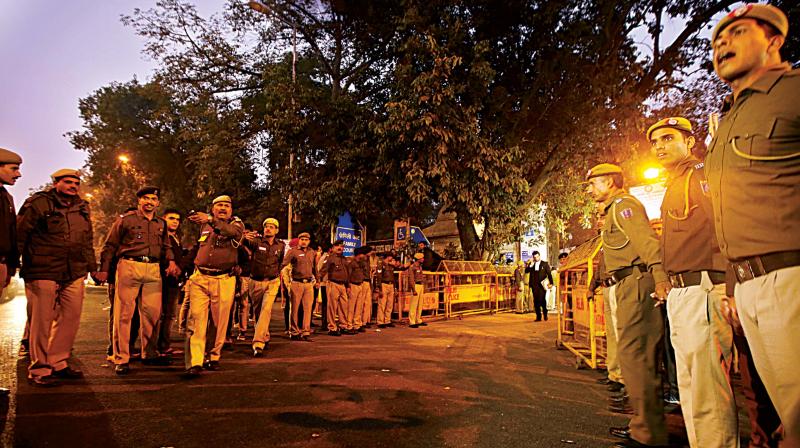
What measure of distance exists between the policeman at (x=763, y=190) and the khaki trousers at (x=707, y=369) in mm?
741

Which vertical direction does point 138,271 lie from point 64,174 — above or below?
below

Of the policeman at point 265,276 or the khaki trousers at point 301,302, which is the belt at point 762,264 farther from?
the khaki trousers at point 301,302

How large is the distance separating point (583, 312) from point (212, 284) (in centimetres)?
582

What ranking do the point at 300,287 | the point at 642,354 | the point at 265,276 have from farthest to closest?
the point at 300,287, the point at 265,276, the point at 642,354

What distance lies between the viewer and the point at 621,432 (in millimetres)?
3758

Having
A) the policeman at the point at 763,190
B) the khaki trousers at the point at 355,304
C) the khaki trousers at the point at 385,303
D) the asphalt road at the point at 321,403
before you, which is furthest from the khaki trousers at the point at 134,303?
the khaki trousers at the point at 385,303

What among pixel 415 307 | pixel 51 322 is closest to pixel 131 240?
pixel 51 322

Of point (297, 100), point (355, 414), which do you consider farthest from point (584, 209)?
→ point (355, 414)

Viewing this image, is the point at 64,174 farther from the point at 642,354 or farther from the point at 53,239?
the point at 642,354

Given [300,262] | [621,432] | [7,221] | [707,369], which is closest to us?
[707,369]

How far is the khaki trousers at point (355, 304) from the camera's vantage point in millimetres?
10930

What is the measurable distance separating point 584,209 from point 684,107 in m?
4.76

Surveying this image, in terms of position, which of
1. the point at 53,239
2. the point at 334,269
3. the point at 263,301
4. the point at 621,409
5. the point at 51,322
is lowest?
the point at 621,409

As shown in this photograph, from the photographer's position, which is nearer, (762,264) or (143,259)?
(762,264)
